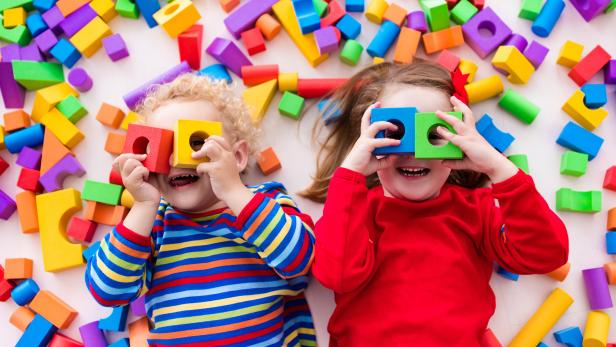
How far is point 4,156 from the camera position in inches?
48.6

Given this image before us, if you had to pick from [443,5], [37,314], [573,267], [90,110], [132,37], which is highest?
[443,5]

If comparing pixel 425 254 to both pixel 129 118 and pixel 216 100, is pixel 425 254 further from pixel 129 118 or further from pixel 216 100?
pixel 129 118

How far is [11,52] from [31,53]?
0.05 metres

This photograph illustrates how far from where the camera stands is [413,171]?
934mm

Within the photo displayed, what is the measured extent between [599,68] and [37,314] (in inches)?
58.1

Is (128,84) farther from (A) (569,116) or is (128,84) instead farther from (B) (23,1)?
(A) (569,116)

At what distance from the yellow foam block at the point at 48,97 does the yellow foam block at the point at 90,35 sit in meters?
0.10

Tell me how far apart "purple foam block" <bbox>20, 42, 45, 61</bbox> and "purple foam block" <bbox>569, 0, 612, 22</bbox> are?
4.42 feet

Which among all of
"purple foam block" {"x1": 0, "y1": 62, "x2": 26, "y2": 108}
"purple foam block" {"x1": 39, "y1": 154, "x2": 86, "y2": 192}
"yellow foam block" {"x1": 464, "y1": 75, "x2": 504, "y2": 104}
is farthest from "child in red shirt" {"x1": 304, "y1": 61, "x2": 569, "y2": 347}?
"purple foam block" {"x1": 0, "y1": 62, "x2": 26, "y2": 108}

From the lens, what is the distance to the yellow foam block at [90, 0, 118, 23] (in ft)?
4.03

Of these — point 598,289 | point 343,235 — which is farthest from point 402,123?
point 598,289

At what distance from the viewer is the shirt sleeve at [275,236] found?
90 centimetres

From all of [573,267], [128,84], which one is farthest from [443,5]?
[128,84]

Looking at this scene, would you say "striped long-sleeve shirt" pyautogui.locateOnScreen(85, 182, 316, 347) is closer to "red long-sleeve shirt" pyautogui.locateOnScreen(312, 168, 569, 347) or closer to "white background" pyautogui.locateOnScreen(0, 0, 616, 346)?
"red long-sleeve shirt" pyautogui.locateOnScreen(312, 168, 569, 347)
